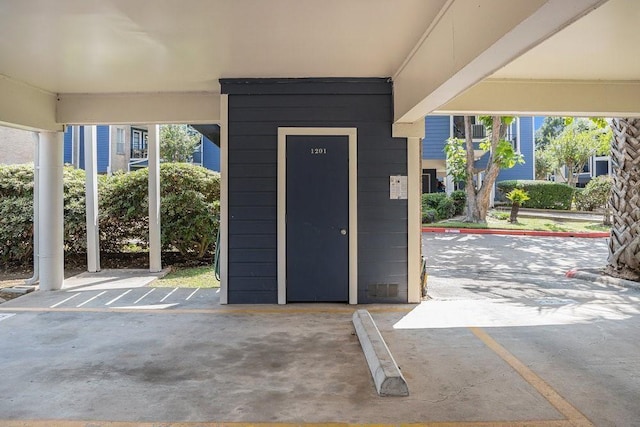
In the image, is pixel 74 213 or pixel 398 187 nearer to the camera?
pixel 398 187

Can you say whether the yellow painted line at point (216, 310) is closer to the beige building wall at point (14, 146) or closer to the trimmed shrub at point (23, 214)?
the trimmed shrub at point (23, 214)

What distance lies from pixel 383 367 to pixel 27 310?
4466 millimetres

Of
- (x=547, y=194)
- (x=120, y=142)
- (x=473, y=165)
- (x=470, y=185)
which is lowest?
(x=547, y=194)

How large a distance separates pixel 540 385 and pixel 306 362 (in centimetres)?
171

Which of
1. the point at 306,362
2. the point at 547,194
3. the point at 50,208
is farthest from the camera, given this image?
the point at 547,194

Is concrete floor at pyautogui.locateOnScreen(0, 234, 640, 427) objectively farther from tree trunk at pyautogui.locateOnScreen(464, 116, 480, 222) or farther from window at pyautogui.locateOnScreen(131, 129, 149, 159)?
window at pyautogui.locateOnScreen(131, 129, 149, 159)

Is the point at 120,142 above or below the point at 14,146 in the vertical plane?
above

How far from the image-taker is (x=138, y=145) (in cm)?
2166

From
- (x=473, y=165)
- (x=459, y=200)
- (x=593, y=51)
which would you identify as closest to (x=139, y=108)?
(x=593, y=51)

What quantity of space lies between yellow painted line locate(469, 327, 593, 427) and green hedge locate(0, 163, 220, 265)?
19.6 ft

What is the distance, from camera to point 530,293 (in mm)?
6883

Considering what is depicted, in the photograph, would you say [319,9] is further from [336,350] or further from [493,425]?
[493,425]

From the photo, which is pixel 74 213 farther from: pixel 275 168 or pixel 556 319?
pixel 556 319

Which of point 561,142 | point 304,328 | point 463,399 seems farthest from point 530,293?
point 561,142
